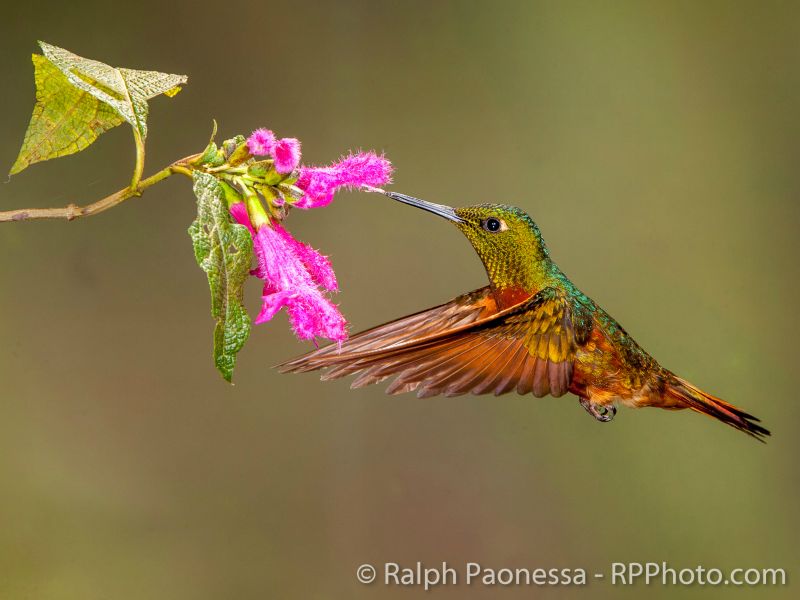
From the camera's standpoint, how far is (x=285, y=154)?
0.54 metres

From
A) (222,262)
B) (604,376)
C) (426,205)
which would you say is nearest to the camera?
(222,262)

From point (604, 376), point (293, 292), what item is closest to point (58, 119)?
point (293, 292)

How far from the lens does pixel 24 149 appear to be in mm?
580

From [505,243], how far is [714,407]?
24cm

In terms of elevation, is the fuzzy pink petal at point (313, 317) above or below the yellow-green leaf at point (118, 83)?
below

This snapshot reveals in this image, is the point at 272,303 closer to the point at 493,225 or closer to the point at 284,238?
the point at 284,238

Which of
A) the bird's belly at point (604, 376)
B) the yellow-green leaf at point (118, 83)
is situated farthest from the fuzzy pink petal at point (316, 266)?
the bird's belly at point (604, 376)

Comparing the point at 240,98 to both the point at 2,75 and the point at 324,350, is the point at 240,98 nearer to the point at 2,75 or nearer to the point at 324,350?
the point at 2,75

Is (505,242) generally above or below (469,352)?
above

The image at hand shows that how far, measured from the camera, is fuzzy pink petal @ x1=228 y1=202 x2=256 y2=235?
557 mm

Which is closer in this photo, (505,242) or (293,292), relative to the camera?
(293,292)

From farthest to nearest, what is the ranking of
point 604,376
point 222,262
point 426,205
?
point 604,376
point 426,205
point 222,262

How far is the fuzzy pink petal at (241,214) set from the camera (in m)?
0.56

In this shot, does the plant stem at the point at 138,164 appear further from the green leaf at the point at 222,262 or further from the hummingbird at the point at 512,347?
the hummingbird at the point at 512,347
